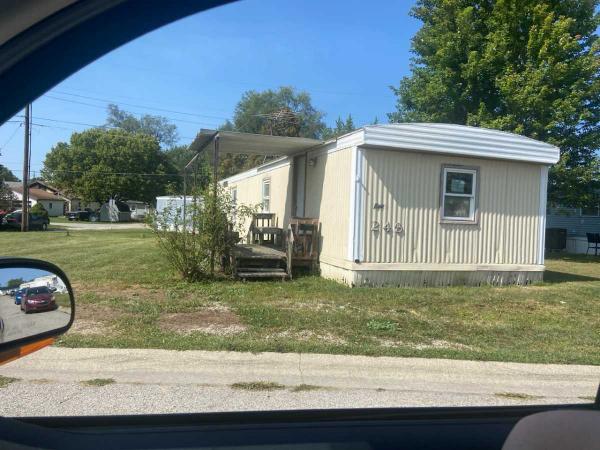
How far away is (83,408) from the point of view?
14.0 feet

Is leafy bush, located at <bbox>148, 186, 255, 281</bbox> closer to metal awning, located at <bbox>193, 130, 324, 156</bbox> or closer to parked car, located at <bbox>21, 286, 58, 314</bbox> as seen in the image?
metal awning, located at <bbox>193, 130, 324, 156</bbox>

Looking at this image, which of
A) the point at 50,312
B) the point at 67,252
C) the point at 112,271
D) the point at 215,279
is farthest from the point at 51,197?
the point at 50,312

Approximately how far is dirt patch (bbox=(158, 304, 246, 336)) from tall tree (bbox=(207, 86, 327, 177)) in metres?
21.3

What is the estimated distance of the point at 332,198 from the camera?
475 inches

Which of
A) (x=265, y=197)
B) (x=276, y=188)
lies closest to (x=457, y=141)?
(x=276, y=188)

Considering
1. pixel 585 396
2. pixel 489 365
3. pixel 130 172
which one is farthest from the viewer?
pixel 130 172

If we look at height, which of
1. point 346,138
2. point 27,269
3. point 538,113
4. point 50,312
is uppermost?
point 538,113

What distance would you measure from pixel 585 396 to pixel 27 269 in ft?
17.1

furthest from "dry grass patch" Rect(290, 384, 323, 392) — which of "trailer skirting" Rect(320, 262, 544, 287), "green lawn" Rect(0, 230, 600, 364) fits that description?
"trailer skirting" Rect(320, 262, 544, 287)

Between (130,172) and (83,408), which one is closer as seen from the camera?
(83,408)

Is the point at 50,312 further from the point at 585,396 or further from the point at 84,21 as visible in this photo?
the point at 585,396

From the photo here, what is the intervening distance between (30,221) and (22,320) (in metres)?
30.4

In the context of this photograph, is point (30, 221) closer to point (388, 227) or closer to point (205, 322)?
point (388, 227)

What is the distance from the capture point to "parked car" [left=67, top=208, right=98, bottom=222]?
48500 millimetres
